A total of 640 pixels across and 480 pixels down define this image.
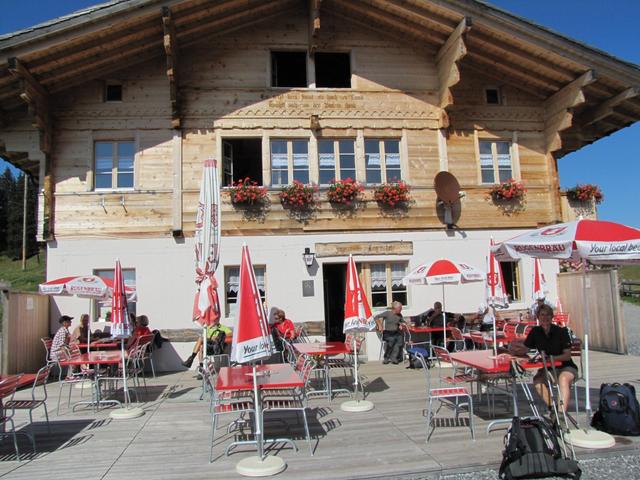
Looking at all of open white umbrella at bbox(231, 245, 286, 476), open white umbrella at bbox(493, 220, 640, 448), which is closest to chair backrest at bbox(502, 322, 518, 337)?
open white umbrella at bbox(493, 220, 640, 448)

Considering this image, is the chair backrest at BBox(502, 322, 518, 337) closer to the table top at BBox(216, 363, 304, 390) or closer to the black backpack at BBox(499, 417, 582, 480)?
the table top at BBox(216, 363, 304, 390)

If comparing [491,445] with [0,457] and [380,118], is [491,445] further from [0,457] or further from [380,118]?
[380,118]

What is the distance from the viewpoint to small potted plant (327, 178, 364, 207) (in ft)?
38.9

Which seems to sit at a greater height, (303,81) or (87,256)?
(303,81)

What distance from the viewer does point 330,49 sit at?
12.6 m

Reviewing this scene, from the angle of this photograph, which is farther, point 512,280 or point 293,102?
point 512,280

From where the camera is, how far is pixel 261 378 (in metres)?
5.77

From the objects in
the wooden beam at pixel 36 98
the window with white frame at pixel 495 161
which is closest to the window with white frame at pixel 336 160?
the window with white frame at pixel 495 161

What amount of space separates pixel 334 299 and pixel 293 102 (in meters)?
5.23

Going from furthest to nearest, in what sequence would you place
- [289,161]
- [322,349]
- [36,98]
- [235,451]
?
[289,161] < [36,98] < [322,349] < [235,451]

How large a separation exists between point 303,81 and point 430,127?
132 inches

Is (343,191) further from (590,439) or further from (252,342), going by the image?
(590,439)

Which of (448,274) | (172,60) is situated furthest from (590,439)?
(172,60)

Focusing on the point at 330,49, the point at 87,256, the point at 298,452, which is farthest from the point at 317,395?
the point at 330,49
